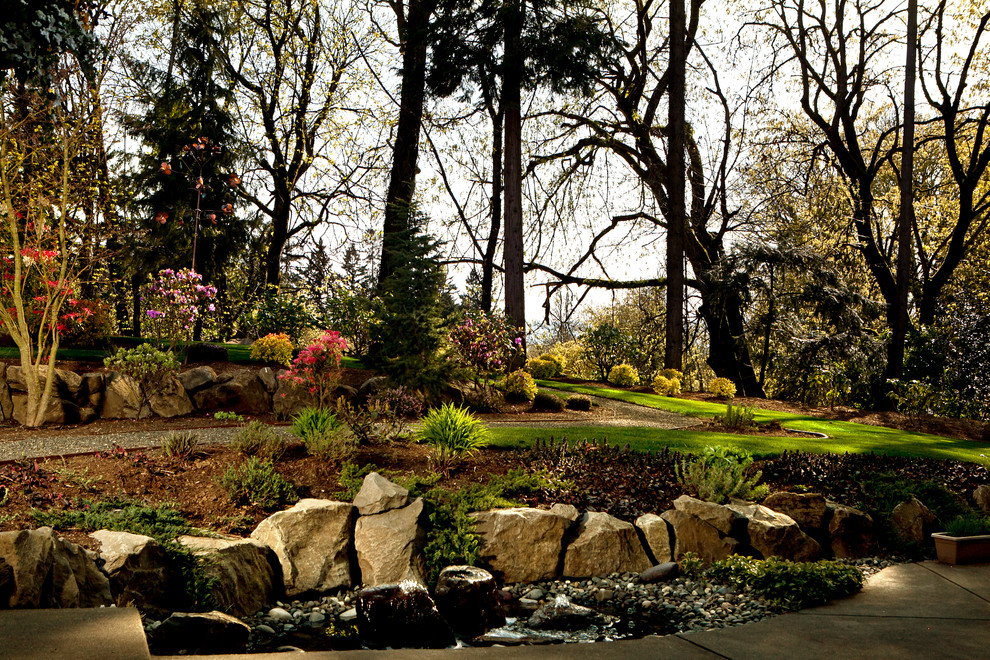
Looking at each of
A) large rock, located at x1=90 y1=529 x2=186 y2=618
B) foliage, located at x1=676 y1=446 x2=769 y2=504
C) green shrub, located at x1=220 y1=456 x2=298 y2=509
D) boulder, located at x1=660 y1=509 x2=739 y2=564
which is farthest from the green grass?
large rock, located at x1=90 y1=529 x2=186 y2=618

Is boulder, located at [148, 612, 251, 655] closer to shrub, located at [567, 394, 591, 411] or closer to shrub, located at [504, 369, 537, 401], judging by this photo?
shrub, located at [504, 369, 537, 401]

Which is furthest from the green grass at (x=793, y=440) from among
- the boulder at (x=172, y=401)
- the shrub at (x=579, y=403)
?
the boulder at (x=172, y=401)

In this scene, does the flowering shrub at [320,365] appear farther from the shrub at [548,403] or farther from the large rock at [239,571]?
the large rock at [239,571]

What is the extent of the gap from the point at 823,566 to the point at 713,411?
24.5 feet

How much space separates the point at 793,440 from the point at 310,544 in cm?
620

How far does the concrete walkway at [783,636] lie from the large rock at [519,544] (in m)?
1.61

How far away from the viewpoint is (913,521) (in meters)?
6.12

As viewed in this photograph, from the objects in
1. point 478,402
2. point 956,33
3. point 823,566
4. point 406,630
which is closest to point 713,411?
point 478,402

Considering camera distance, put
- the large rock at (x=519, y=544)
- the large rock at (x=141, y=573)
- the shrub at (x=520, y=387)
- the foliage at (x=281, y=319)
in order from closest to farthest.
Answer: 1. the large rock at (x=141, y=573)
2. the large rock at (x=519, y=544)
3. the shrub at (x=520, y=387)
4. the foliage at (x=281, y=319)

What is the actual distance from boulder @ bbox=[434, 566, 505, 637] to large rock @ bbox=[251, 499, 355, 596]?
835 millimetres

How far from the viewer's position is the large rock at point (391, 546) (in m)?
4.95

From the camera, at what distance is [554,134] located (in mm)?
19000

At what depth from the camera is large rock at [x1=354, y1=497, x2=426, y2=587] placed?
4953mm

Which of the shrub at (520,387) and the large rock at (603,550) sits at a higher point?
the shrub at (520,387)
